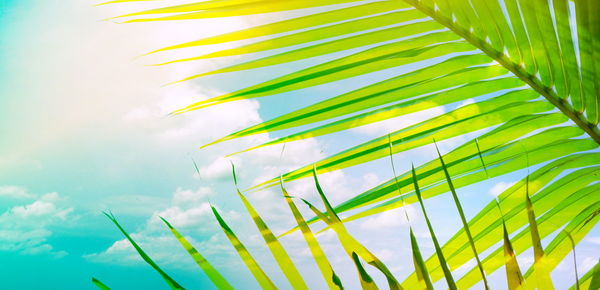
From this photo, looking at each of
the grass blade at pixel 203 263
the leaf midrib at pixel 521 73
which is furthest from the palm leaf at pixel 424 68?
the grass blade at pixel 203 263

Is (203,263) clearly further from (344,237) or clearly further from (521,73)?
(521,73)

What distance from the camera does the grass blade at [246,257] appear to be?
360mm

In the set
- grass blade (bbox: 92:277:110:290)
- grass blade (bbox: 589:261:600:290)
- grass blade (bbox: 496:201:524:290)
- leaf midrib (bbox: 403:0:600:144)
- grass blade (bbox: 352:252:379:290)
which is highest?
leaf midrib (bbox: 403:0:600:144)

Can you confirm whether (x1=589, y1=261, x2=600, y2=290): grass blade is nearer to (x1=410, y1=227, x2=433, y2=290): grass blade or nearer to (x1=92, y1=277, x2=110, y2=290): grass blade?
(x1=410, y1=227, x2=433, y2=290): grass blade

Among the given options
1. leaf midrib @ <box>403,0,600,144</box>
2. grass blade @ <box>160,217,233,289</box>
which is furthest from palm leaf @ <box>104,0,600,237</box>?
grass blade @ <box>160,217,233,289</box>

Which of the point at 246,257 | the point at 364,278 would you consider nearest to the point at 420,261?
the point at 364,278

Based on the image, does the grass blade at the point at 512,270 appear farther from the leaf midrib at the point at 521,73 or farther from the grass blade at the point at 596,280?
the leaf midrib at the point at 521,73

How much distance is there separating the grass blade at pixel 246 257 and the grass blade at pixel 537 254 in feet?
0.60

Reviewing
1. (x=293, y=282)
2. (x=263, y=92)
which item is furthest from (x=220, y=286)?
(x=263, y=92)

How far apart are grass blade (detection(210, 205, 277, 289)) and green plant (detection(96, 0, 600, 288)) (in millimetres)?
246

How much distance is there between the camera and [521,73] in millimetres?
596

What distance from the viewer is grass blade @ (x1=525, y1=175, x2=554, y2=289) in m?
0.33

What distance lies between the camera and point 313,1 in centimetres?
58

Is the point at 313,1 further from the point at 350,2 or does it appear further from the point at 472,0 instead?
the point at 472,0
